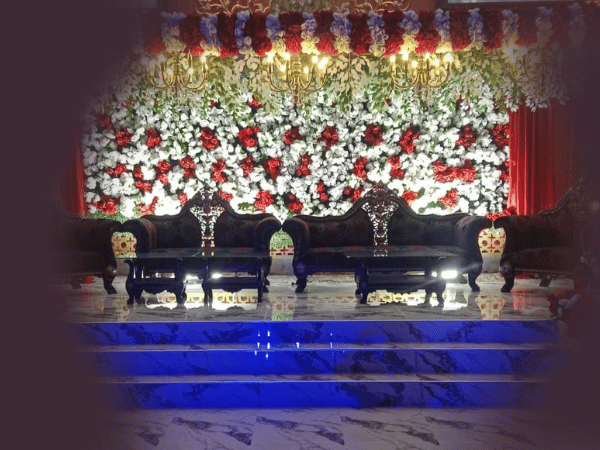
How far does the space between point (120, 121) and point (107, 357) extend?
4491 millimetres

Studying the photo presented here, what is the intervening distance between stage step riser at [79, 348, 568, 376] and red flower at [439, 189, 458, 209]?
389 centimetres

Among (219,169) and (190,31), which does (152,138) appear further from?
(190,31)

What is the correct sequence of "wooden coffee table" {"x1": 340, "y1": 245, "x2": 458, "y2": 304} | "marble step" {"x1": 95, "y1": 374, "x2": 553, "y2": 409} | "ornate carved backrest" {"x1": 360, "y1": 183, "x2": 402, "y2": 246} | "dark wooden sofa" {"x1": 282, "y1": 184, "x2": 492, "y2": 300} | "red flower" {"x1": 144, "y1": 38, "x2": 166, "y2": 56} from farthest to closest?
"ornate carved backrest" {"x1": 360, "y1": 183, "x2": 402, "y2": 246} → "dark wooden sofa" {"x1": 282, "y1": 184, "x2": 492, "y2": 300} → "red flower" {"x1": 144, "y1": 38, "x2": 166, "y2": 56} → "wooden coffee table" {"x1": 340, "y1": 245, "x2": 458, "y2": 304} → "marble step" {"x1": 95, "y1": 374, "x2": 553, "y2": 409}

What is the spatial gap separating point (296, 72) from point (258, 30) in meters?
0.74

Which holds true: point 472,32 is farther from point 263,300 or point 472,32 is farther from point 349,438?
point 349,438

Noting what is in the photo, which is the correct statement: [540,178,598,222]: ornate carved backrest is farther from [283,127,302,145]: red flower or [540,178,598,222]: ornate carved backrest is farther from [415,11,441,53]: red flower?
[283,127,302,145]: red flower

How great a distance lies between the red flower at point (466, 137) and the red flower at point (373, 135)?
1020 mm

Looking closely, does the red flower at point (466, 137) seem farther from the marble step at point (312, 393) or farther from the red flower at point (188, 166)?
the marble step at point (312, 393)

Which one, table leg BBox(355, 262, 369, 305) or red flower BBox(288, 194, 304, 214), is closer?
table leg BBox(355, 262, 369, 305)

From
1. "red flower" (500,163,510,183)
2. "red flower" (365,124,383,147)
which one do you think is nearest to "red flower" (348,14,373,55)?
"red flower" (365,124,383,147)

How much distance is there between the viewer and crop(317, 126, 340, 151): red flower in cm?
771

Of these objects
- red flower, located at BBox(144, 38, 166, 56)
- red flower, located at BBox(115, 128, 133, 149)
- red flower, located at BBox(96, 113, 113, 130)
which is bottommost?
red flower, located at BBox(115, 128, 133, 149)

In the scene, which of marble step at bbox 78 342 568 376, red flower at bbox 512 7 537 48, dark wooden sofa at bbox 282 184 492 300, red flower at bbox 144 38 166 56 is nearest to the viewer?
marble step at bbox 78 342 568 376

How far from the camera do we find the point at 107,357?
13.4 feet
